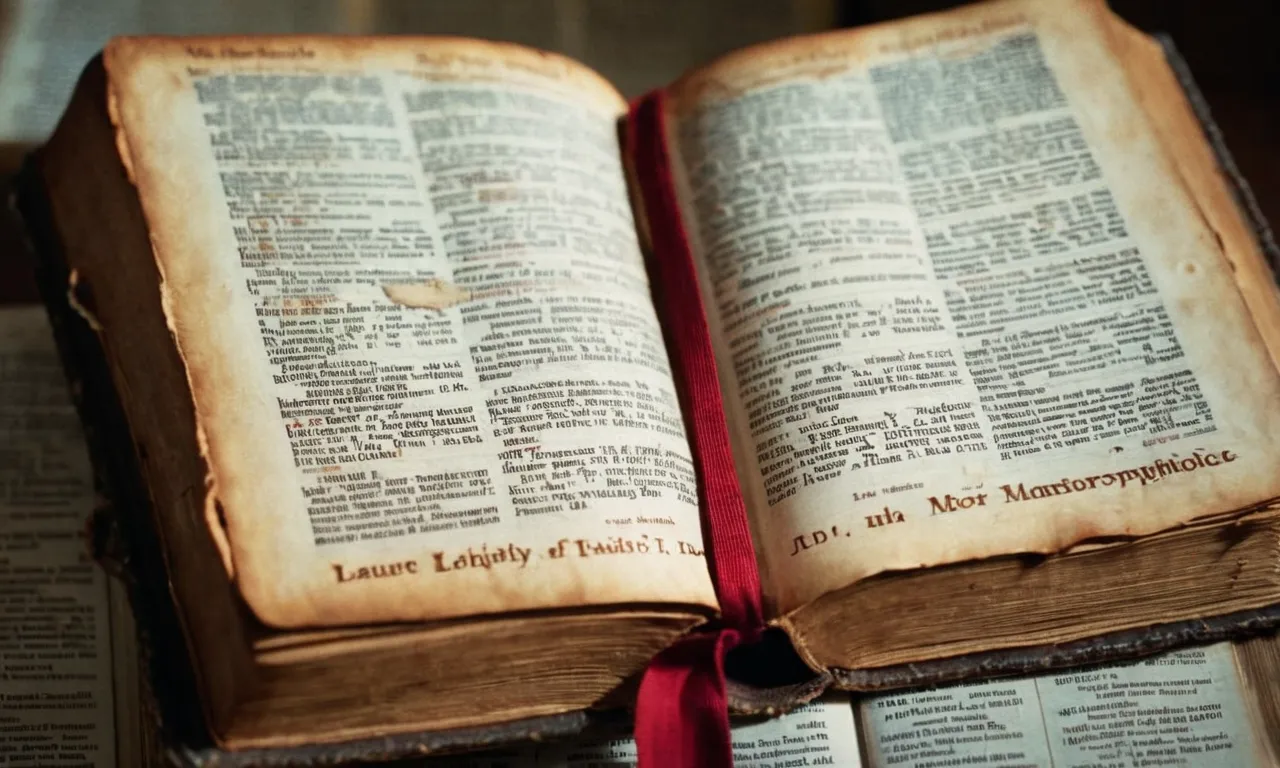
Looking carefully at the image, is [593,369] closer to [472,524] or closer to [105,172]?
[472,524]

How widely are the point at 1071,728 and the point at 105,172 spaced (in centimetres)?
70

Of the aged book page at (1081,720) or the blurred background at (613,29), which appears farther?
the blurred background at (613,29)

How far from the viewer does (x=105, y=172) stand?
0.69 m

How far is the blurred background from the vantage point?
39.3 inches

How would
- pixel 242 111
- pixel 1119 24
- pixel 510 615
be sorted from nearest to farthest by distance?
pixel 510 615
pixel 242 111
pixel 1119 24

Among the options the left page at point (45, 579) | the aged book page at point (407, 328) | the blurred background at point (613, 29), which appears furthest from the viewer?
the blurred background at point (613, 29)

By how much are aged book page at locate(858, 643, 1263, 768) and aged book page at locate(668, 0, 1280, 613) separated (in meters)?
0.11

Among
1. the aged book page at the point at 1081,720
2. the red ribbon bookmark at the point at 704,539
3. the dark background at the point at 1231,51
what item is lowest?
the aged book page at the point at 1081,720

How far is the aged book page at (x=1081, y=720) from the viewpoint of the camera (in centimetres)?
69

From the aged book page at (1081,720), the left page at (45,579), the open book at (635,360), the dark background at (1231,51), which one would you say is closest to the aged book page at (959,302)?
the open book at (635,360)

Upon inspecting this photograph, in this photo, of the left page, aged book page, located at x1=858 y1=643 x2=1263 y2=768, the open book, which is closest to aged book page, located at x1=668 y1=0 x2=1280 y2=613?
the open book

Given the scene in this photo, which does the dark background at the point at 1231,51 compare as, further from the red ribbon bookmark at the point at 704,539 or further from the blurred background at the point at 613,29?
the red ribbon bookmark at the point at 704,539

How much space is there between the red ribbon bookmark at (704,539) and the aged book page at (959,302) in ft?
0.05

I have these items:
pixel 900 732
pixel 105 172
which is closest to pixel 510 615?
pixel 900 732
